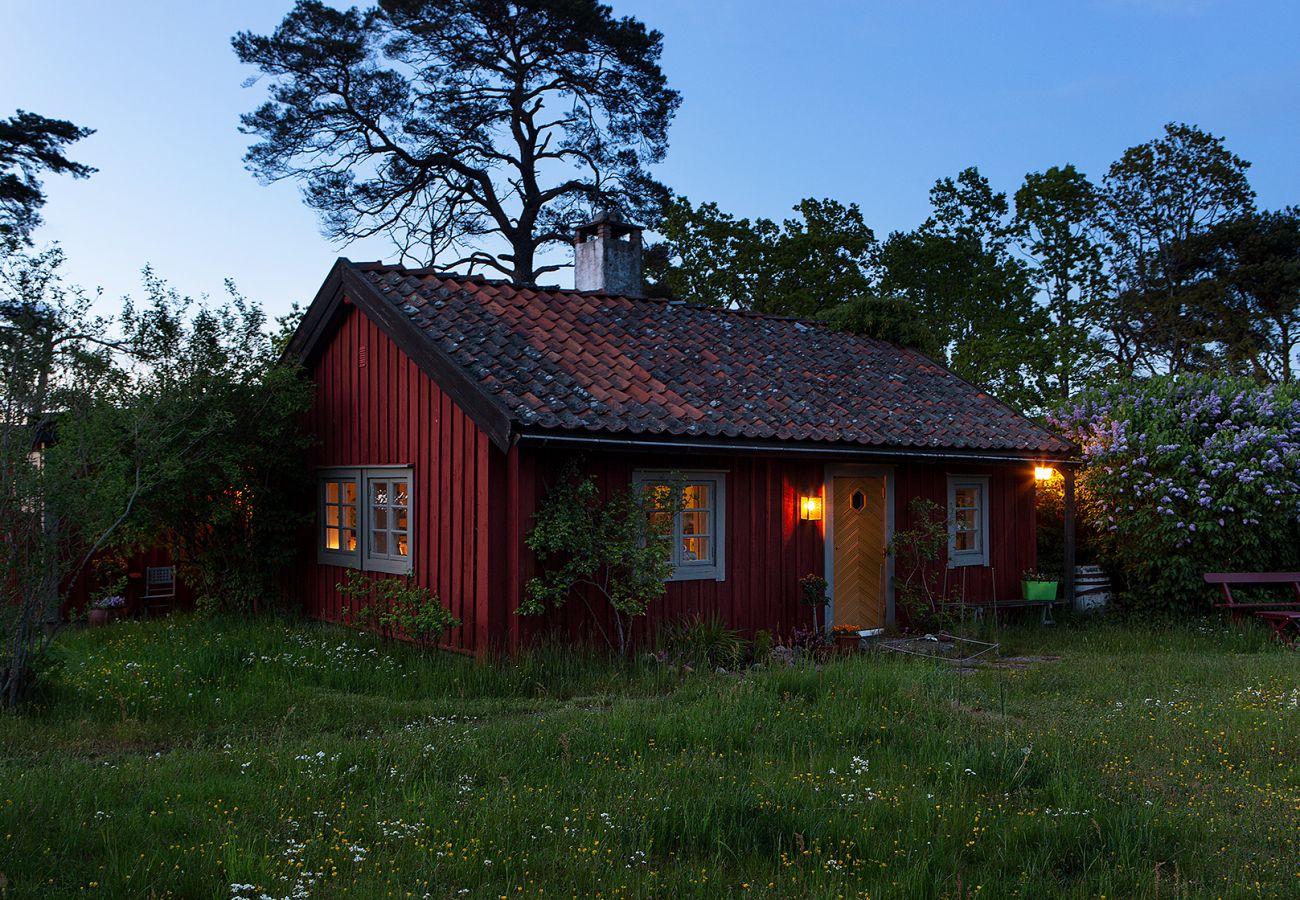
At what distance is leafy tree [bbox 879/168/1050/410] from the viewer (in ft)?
99.9

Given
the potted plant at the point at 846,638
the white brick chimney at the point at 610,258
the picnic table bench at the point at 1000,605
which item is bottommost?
the potted plant at the point at 846,638

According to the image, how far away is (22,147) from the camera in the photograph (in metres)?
20.1

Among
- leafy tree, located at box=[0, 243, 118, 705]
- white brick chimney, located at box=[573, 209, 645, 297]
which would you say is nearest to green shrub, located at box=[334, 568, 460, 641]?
leafy tree, located at box=[0, 243, 118, 705]

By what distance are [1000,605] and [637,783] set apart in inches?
384

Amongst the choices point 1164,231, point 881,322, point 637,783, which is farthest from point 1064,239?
point 637,783

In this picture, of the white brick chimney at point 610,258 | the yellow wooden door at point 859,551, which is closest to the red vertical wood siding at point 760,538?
the yellow wooden door at point 859,551

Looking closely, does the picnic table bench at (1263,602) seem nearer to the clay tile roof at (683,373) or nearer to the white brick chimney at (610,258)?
the clay tile roof at (683,373)

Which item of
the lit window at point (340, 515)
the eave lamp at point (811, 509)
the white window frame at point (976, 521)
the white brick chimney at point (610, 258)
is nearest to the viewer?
the eave lamp at point (811, 509)

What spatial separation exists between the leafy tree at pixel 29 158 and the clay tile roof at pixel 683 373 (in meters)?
11.6

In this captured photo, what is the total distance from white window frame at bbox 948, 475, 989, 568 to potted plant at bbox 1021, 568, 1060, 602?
0.72m

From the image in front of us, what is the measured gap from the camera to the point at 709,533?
464 inches

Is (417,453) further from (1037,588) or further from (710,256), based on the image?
(710,256)

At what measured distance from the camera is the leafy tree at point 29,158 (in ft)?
65.4

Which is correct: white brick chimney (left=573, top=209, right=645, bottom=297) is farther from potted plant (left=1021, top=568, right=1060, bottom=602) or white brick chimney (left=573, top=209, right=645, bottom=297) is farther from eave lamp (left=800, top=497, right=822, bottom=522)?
potted plant (left=1021, top=568, right=1060, bottom=602)
